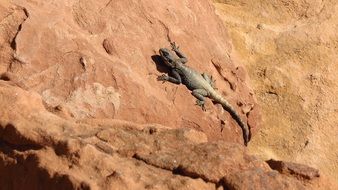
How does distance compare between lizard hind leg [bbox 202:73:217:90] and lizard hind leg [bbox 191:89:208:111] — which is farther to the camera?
lizard hind leg [bbox 202:73:217:90]

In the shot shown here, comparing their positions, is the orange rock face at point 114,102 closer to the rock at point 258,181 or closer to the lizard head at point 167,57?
the rock at point 258,181

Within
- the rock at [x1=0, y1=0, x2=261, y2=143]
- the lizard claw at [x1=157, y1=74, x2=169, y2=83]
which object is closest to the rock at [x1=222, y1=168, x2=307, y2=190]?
the rock at [x1=0, y1=0, x2=261, y2=143]

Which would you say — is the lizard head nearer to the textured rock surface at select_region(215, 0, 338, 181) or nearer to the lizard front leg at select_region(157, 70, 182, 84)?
the lizard front leg at select_region(157, 70, 182, 84)

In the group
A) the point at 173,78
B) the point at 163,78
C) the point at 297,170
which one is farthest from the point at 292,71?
the point at 297,170

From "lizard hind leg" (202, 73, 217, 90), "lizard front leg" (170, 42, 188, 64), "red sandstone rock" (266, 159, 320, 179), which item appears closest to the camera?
"red sandstone rock" (266, 159, 320, 179)

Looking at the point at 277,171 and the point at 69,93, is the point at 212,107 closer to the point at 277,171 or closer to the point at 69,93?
the point at 69,93

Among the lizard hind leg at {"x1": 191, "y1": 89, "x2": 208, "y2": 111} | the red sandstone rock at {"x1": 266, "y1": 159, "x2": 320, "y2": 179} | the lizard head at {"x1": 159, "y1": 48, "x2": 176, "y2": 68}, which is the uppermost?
the red sandstone rock at {"x1": 266, "y1": 159, "x2": 320, "y2": 179}

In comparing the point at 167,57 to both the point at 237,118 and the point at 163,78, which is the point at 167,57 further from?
the point at 237,118

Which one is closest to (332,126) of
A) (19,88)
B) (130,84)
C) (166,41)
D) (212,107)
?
(212,107)
